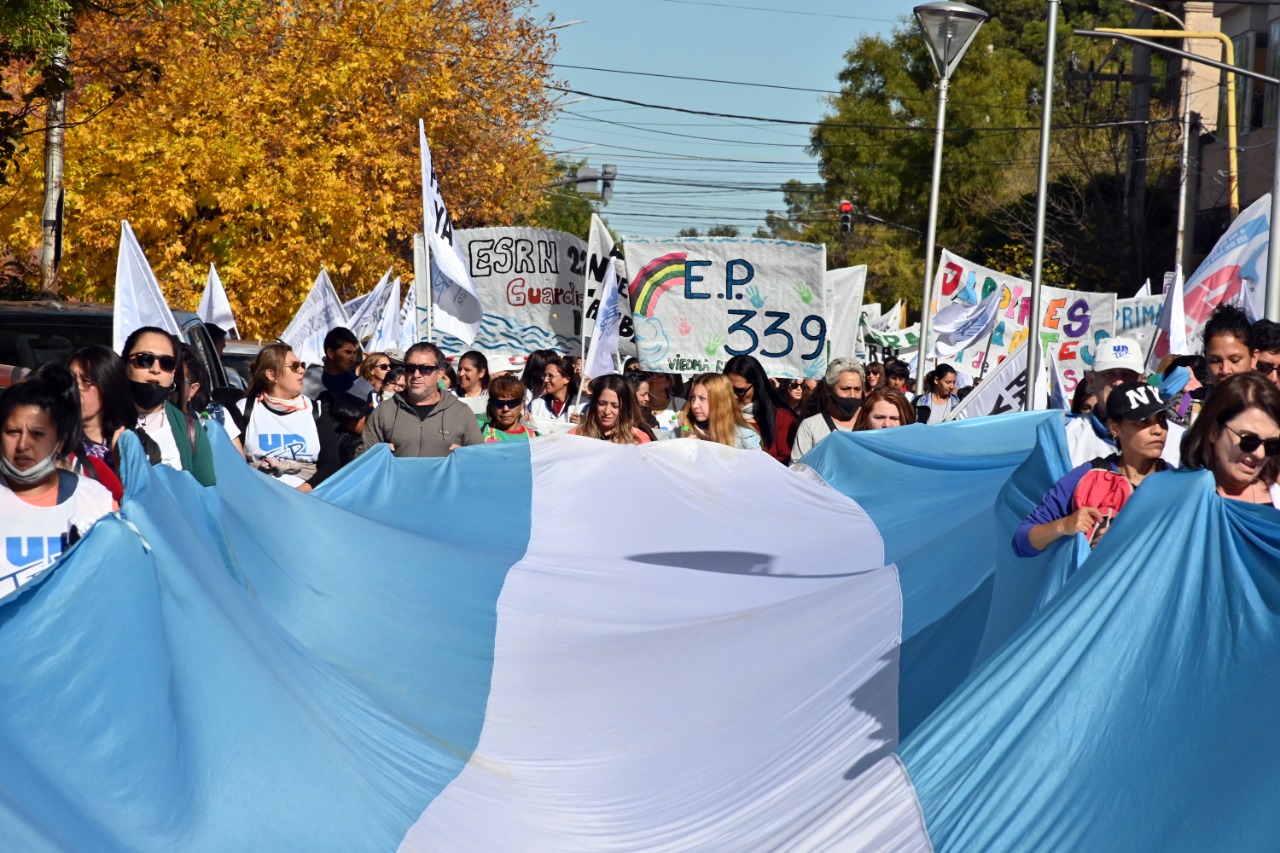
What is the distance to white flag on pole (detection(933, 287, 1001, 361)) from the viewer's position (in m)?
19.5

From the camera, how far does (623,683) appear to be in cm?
689

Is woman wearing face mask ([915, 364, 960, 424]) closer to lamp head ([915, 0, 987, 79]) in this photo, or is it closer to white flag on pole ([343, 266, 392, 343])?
lamp head ([915, 0, 987, 79])

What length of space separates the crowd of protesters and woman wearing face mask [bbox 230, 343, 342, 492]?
11 millimetres

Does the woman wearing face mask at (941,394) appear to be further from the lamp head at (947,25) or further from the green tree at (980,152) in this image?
the green tree at (980,152)

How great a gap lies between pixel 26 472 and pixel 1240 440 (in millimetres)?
3904

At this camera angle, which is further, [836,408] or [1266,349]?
[836,408]

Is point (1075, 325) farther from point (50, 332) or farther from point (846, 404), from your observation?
point (50, 332)

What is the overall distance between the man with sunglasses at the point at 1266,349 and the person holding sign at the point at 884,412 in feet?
10.1

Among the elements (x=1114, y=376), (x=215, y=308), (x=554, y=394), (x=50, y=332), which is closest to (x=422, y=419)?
(x=554, y=394)

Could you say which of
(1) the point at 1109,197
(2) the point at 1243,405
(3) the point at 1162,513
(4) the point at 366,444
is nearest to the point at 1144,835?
(3) the point at 1162,513

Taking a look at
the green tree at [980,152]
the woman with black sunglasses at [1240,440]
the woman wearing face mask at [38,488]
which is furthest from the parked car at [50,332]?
the green tree at [980,152]

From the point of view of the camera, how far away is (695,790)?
5785 mm

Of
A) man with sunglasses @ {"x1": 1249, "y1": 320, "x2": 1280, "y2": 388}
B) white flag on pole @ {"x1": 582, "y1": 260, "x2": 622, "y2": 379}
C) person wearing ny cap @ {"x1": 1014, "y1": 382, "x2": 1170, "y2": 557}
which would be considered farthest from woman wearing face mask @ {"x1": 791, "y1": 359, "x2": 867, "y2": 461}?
person wearing ny cap @ {"x1": 1014, "y1": 382, "x2": 1170, "y2": 557}

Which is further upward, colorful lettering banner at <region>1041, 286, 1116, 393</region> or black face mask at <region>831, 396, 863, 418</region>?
colorful lettering banner at <region>1041, 286, 1116, 393</region>
